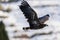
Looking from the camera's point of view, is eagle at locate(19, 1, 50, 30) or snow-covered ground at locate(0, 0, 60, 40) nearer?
eagle at locate(19, 1, 50, 30)

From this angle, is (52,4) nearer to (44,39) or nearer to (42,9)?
(42,9)

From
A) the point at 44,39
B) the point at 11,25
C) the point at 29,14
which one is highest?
the point at 29,14

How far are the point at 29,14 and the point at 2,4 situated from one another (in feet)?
2.92

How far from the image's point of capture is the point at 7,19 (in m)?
1.99

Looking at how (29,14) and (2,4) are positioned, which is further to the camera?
(2,4)

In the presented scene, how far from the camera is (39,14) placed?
1933mm

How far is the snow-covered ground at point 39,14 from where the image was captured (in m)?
1.94

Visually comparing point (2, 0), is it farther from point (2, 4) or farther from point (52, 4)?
point (52, 4)

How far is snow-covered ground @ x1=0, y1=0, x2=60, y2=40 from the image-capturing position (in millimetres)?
1942

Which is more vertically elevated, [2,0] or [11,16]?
[2,0]

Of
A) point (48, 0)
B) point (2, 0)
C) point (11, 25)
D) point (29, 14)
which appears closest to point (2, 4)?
point (2, 0)

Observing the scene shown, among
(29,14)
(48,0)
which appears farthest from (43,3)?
(29,14)

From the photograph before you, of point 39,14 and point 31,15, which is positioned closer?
point 31,15

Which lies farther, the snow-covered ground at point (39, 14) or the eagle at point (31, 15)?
the snow-covered ground at point (39, 14)
